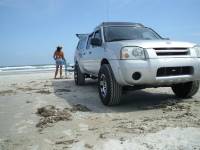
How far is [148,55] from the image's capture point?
5992mm

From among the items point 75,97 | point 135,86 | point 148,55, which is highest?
point 148,55

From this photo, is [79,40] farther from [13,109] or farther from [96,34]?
[13,109]

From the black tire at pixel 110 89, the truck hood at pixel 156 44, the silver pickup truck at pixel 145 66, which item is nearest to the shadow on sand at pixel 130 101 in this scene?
the black tire at pixel 110 89

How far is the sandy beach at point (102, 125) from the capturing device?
13.1 feet

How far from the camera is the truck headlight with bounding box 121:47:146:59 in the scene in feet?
19.7

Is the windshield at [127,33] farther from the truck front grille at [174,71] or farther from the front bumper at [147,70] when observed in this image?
the truck front grille at [174,71]

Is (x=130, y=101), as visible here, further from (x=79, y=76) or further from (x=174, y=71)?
(x=79, y=76)

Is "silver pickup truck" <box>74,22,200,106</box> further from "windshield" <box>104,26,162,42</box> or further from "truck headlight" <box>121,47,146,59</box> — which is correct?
"windshield" <box>104,26,162,42</box>

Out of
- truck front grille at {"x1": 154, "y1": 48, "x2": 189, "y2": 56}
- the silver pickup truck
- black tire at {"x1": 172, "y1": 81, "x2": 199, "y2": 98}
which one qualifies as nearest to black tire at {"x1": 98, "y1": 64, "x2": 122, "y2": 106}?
the silver pickup truck

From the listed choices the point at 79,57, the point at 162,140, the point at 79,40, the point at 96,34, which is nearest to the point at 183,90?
the point at 96,34

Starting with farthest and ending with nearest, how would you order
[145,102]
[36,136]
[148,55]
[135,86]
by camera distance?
1. [145,102]
2. [135,86]
3. [148,55]
4. [36,136]

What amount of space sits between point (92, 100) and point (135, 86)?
153cm

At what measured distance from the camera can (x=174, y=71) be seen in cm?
620

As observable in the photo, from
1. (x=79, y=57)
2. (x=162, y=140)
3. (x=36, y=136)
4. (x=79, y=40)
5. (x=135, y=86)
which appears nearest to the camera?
(x=162, y=140)
